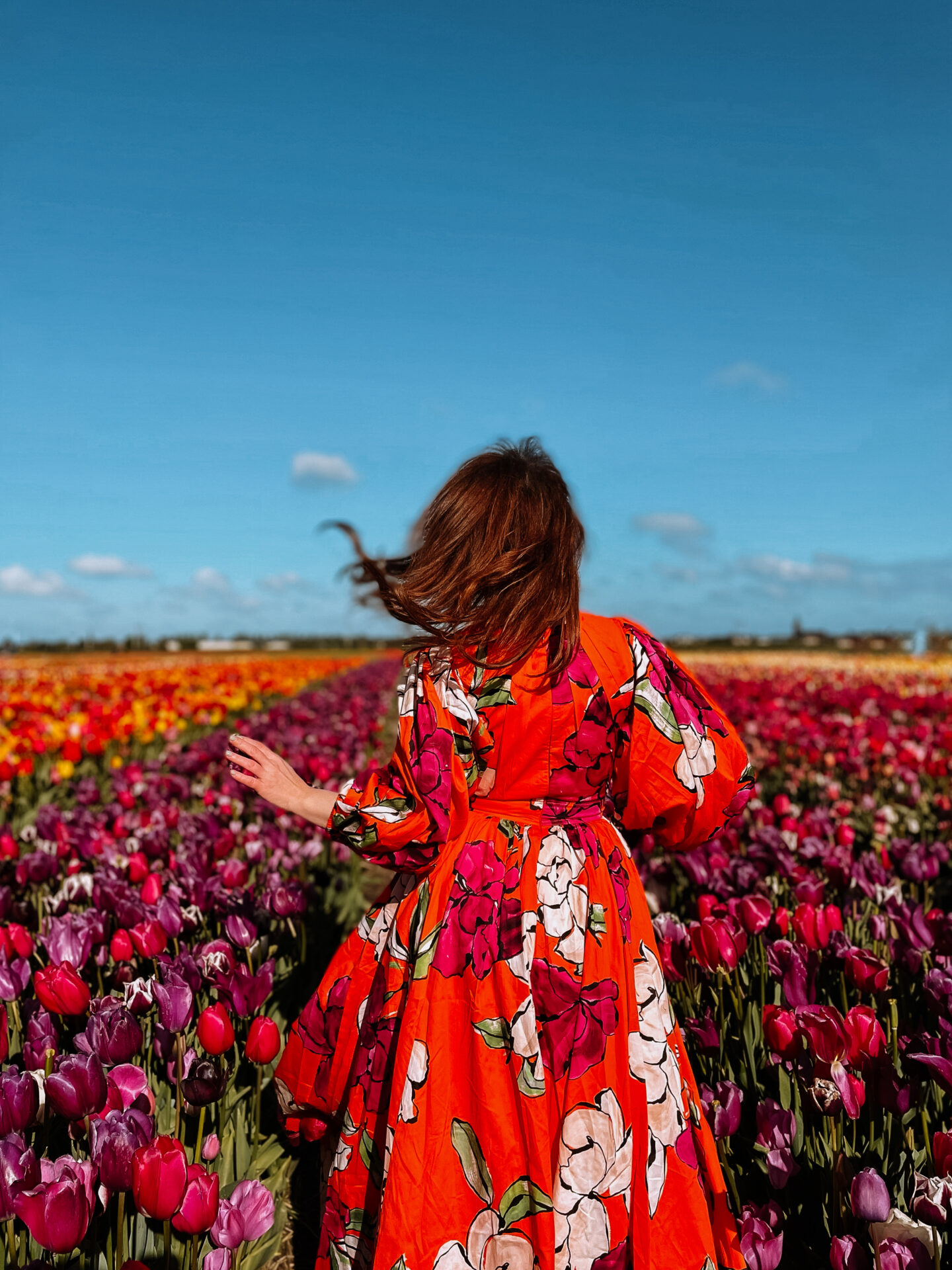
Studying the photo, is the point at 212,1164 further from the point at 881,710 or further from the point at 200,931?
the point at 881,710

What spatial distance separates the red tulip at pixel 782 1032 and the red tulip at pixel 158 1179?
4.59 feet

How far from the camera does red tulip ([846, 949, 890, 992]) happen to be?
97.5 inches

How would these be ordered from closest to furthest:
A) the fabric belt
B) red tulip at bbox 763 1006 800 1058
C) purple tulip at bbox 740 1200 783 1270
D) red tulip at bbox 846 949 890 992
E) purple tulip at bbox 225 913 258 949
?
purple tulip at bbox 740 1200 783 1270, the fabric belt, red tulip at bbox 763 1006 800 1058, red tulip at bbox 846 949 890 992, purple tulip at bbox 225 913 258 949

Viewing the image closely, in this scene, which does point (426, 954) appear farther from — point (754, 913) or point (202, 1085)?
point (754, 913)

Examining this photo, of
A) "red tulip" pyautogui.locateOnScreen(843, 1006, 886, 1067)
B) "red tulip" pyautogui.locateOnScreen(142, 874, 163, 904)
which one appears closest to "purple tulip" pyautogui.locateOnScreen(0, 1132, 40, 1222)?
"red tulip" pyautogui.locateOnScreen(142, 874, 163, 904)

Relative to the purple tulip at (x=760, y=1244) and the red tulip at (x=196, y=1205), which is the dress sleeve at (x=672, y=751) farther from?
the red tulip at (x=196, y=1205)

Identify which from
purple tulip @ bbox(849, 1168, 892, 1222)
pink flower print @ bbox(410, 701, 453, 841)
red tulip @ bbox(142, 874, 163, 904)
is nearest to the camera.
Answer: purple tulip @ bbox(849, 1168, 892, 1222)

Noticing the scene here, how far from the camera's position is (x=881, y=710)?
9266 millimetres

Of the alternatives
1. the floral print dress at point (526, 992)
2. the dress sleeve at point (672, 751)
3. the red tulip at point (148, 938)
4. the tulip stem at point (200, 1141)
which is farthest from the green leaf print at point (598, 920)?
the red tulip at point (148, 938)

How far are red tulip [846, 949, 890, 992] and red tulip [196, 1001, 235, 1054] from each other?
1697 mm

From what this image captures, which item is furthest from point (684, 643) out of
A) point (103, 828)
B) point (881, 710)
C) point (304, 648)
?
point (103, 828)

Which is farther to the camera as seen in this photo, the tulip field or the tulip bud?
the tulip bud

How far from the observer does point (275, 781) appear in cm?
233

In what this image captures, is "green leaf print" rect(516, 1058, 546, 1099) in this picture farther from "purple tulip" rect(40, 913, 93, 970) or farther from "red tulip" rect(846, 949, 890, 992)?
"purple tulip" rect(40, 913, 93, 970)
